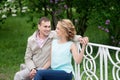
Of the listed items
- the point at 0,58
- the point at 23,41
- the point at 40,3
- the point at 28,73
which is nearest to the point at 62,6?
the point at 40,3

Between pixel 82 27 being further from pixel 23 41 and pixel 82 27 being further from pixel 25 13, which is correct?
pixel 23 41

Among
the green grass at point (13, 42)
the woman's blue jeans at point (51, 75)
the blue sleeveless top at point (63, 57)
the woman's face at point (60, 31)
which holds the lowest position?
the green grass at point (13, 42)

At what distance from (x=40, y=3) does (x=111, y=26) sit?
1.81m

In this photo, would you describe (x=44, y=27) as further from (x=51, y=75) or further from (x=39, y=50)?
(x=51, y=75)

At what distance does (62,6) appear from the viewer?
8914 millimetres

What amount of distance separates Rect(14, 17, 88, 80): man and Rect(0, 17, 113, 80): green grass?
7.08ft

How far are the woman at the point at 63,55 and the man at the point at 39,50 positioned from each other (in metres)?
0.18

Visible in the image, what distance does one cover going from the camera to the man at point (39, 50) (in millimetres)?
4754

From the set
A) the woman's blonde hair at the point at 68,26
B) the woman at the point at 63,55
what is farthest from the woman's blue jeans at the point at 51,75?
the woman's blonde hair at the point at 68,26

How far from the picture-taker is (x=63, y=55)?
4.48m

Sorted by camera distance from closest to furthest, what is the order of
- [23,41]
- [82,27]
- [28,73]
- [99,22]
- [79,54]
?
1. [79,54]
2. [28,73]
3. [99,22]
4. [82,27]
5. [23,41]

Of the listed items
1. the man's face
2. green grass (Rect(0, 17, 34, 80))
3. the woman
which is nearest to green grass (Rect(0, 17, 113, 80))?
green grass (Rect(0, 17, 34, 80))

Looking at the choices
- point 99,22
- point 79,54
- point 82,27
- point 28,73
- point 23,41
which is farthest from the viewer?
point 23,41

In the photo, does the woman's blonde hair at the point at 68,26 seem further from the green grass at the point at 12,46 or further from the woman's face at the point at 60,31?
the green grass at the point at 12,46
